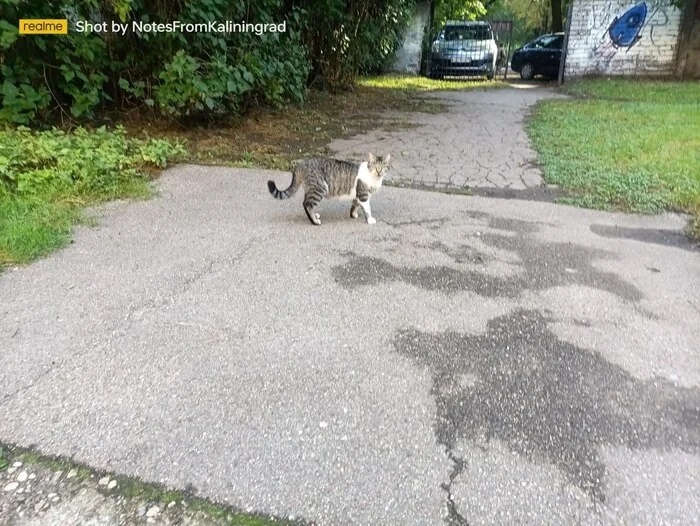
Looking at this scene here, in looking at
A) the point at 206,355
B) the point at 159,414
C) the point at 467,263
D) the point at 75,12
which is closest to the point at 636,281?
the point at 467,263

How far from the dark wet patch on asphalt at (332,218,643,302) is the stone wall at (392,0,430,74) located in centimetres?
1736

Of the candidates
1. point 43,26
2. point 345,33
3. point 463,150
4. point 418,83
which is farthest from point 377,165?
point 418,83

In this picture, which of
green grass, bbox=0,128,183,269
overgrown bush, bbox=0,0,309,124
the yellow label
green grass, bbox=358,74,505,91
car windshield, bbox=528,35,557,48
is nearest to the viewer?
green grass, bbox=0,128,183,269

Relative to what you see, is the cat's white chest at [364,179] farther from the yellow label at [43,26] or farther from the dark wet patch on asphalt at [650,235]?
the yellow label at [43,26]

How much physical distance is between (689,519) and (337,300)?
7.01 ft

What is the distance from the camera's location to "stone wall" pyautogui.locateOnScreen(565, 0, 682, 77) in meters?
16.7

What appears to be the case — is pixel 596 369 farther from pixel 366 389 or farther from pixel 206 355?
pixel 206 355

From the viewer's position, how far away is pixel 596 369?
8.93ft

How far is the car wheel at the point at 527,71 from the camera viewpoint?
20.9m

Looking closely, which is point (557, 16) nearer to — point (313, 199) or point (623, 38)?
point (623, 38)

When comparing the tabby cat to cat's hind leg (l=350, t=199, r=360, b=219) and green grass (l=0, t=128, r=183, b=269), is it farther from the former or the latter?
green grass (l=0, t=128, r=183, b=269)

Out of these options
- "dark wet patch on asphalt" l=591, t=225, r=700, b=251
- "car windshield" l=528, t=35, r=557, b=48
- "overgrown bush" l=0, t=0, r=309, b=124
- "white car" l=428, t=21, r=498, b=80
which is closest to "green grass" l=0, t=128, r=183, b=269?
"overgrown bush" l=0, t=0, r=309, b=124

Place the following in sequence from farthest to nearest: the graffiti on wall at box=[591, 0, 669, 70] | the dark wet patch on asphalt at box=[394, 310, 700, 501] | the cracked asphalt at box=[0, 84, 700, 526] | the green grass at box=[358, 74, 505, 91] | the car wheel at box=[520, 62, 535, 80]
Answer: the car wheel at box=[520, 62, 535, 80] < the graffiti on wall at box=[591, 0, 669, 70] < the green grass at box=[358, 74, 505, 91] < the dark wet patch on asphalt at box=[394, 310, 700, 501] < the cracked asphalt at box=[0, 84, 700, 526]

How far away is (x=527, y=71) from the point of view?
2100 cm
